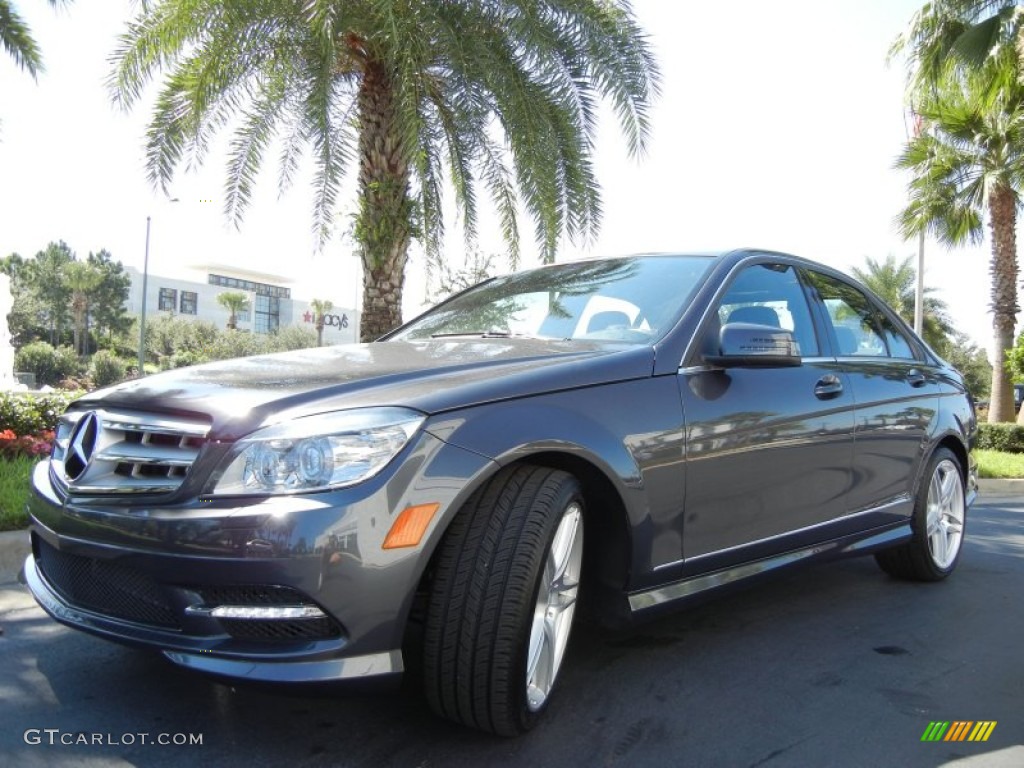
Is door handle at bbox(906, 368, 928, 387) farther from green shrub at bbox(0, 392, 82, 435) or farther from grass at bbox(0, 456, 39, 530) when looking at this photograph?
green shrub at bbox(0, 392, 82, 435)

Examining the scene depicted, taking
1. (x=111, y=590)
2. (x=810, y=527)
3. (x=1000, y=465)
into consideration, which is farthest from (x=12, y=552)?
(x=1000, y=465)

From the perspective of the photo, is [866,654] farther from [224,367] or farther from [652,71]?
[652,71]

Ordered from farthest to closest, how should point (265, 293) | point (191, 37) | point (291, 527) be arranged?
point (265, 293) < point (191, 37) < point (291, 527)

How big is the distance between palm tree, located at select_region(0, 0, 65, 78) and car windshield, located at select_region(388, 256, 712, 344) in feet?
31.6

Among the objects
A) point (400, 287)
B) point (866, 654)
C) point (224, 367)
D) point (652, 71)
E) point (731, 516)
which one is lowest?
point (866, 654)

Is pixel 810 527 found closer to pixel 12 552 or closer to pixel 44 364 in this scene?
pixel 12 552

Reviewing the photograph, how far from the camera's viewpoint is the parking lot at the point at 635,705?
8.11ft

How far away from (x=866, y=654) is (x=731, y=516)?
0.96 m

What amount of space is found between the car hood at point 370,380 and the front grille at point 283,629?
1.58 ft

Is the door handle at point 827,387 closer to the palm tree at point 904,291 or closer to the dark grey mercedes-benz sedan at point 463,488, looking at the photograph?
the dark grey mercedes-benz sedan at point 463,488

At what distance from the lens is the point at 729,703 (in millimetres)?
2936

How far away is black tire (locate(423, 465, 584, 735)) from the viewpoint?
234 centimetres

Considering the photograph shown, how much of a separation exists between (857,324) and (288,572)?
327cm

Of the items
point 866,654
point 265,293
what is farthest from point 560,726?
point 265,293
